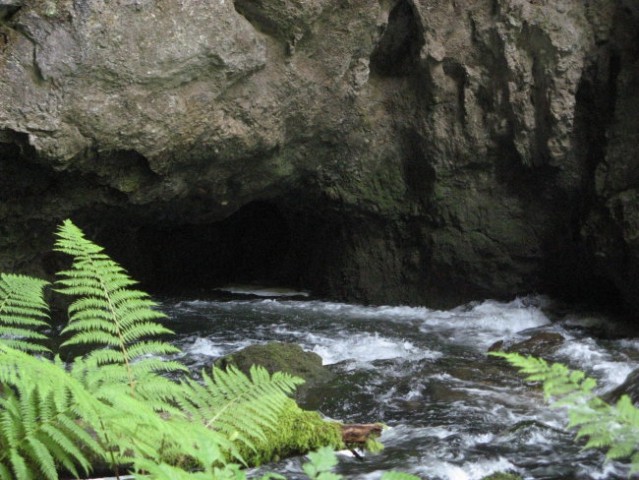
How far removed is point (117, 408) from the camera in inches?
94.7

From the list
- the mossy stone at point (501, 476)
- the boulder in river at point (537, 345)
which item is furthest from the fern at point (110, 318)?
the boulder in river at point (537, 345)

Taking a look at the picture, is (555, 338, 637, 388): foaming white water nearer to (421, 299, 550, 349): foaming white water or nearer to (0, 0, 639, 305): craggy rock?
(421, 299, 550, 349): foaming white water

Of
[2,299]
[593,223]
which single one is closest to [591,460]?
[2,299]

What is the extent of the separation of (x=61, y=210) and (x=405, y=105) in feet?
17.0

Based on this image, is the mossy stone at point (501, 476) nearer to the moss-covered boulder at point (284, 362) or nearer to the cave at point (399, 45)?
the moss-covered boulder at point (284, 362)

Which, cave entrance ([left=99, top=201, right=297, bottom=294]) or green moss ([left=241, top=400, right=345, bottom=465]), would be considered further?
cave entrance ([left=99, top=201, right=297, bottom=294])

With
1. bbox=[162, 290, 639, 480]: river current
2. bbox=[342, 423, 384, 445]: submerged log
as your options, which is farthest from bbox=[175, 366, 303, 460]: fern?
bbox=[162, 290, 639, 480]: river current

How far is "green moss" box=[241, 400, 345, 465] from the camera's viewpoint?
11.9 feet

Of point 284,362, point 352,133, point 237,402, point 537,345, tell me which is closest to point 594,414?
point 237,402

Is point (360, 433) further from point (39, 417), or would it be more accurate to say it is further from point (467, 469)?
point (39, 417)

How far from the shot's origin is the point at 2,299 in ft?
10.9

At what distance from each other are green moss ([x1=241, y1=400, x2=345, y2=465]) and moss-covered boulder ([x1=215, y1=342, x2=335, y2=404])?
8.86 ft

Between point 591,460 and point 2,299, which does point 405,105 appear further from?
point 2,299

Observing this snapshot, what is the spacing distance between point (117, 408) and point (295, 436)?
155cm
